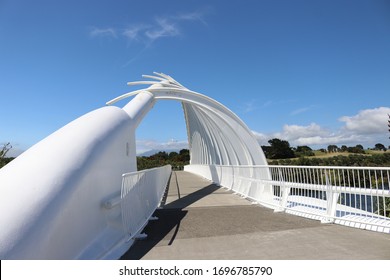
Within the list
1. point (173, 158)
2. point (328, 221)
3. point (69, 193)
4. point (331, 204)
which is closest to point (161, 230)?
point (69, 193)

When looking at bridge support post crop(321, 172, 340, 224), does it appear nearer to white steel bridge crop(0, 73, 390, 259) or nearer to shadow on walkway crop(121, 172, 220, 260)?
white steel bridge crop(0, 73, 390, 259)

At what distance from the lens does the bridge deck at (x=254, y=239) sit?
5121 millimetres

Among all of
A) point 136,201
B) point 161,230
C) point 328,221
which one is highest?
point 136,201

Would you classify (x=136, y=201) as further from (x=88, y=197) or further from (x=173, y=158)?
(x=173, y=158)

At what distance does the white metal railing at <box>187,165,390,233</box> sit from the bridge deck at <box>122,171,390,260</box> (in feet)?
1.23

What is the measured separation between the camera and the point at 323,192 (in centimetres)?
798

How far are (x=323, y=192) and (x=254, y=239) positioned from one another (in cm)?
270

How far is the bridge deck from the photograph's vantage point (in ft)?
16.8

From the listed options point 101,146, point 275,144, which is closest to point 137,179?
point 101,146

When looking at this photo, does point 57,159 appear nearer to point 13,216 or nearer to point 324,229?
point 13,216

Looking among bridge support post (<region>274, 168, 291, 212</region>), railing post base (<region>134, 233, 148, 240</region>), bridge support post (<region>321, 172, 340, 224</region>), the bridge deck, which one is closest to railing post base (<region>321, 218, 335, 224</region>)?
bridge support post (<region>321, 172, 340, 224</region>)

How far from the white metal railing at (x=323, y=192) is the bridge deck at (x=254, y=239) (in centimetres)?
37
